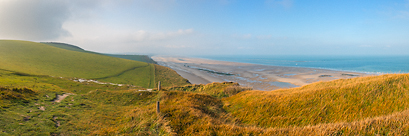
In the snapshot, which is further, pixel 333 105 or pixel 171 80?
pixel 171 80

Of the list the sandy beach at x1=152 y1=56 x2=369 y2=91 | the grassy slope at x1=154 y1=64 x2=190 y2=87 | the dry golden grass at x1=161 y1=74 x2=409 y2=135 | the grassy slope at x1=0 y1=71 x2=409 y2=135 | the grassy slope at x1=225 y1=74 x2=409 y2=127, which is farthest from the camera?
the grassy slope at x1=154 y1=64 x2=190 y2=87

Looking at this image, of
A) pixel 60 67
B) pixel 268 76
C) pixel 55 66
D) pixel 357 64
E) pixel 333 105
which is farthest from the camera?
pixel 357 64

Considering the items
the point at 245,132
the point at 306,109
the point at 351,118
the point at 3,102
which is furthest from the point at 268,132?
the point at 3,102

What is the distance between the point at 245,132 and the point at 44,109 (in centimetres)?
1393

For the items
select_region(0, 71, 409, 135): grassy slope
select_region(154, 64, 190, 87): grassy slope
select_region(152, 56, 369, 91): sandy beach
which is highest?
select_region(0, 71, 409, 135): grassy slope

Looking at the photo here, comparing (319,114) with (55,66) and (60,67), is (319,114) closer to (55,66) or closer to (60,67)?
(60,67)

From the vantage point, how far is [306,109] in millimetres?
8172

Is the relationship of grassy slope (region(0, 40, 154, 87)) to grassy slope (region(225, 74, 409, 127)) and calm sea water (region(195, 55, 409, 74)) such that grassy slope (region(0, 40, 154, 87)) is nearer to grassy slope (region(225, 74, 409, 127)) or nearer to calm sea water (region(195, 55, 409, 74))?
grassy slope (region(225, 74, 409, 127))

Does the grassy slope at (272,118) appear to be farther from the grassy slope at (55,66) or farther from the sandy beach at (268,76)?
the grassy slope at (55,66)

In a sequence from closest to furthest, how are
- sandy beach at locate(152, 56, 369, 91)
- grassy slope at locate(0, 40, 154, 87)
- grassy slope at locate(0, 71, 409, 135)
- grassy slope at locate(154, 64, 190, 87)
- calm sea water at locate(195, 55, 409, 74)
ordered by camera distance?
grassy slope at locate(0, 71, 409, 135) → grassy slope at locate(0, 40, 154, 87) → sandy beach at locate(152, 56, 369, 91) → grassy slope at locate(154, 64, 190, 87) → calm sea water at locate(195, 55, 409, 74)

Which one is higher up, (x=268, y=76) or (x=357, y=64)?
(x=357, y=64)

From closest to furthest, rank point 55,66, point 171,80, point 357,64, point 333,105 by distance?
point 333,105 < point 55,66 < point 171,80 < point 357,64

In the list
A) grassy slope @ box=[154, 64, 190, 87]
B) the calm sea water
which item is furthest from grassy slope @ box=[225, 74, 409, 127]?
the calm sea water

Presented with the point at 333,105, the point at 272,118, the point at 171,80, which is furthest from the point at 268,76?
the point at 272,118
